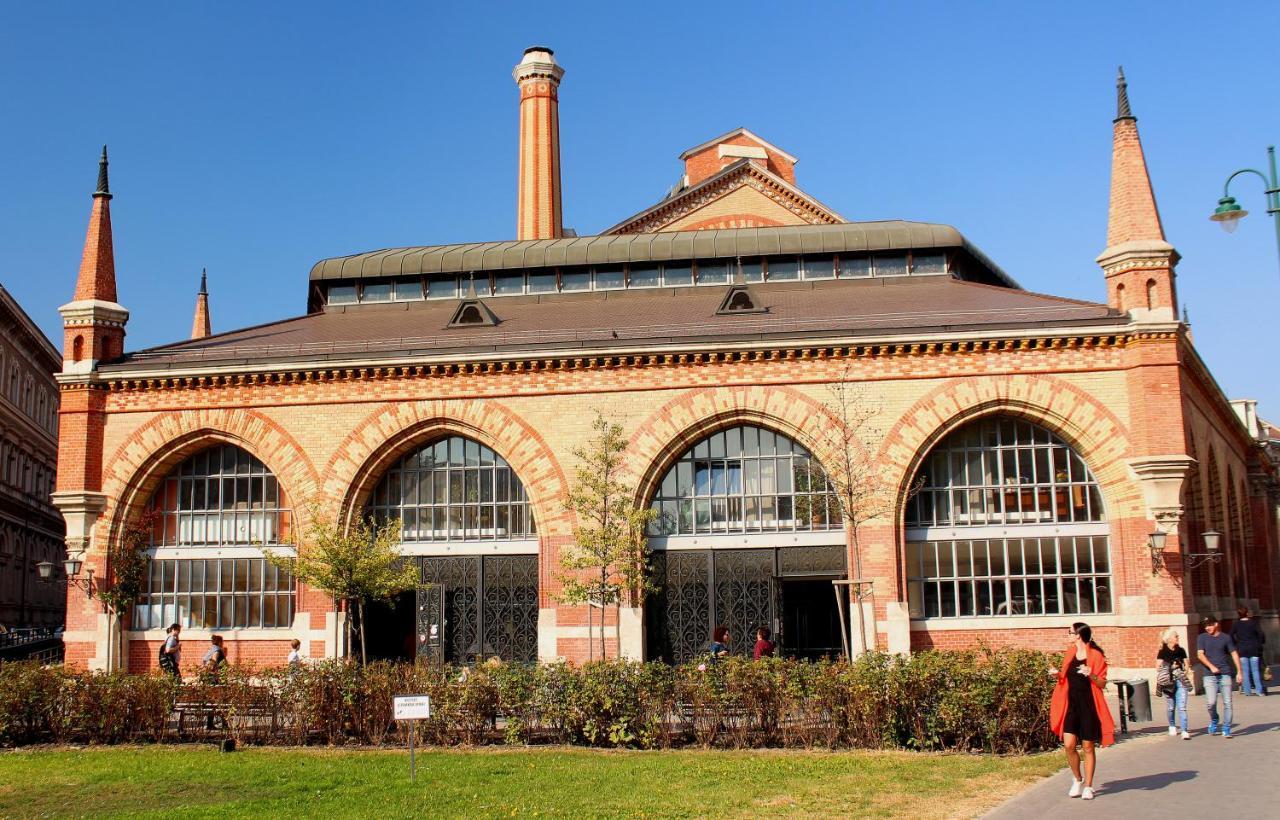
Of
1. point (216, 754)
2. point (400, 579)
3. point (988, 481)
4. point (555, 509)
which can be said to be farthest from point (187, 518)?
point (988, 481)

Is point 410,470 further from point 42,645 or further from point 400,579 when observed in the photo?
point 42,645

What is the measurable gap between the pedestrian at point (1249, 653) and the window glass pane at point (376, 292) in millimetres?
21542

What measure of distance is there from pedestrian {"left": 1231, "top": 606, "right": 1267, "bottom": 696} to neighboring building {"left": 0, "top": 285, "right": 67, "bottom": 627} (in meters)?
48.6

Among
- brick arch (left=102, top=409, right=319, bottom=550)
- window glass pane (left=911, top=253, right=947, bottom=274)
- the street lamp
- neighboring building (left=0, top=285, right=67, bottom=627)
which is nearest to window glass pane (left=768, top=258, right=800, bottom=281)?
window glass pane (left=911, top=253, right=947, bottom=274)

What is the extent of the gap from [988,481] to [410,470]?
1261cm

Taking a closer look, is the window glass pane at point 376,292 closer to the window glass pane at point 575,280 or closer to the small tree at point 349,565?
the window glass pane at point 575,280

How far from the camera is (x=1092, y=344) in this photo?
81.3 feet

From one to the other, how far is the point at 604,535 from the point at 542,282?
1060 cm

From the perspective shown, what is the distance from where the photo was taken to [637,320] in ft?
93.6

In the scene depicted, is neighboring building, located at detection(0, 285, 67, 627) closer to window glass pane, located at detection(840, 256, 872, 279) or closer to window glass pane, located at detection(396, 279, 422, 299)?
window glass pane, located at detection(396, 279, 422, 299)

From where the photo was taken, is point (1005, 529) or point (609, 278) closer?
point (1005, 529)

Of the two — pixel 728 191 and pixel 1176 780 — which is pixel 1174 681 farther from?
pixel 728 191

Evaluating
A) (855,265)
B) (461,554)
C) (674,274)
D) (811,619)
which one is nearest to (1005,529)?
(811,619)

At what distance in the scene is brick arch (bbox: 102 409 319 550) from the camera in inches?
1067
